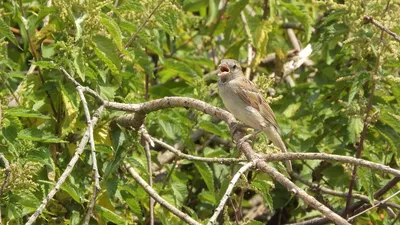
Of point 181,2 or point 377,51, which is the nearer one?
point 377,51

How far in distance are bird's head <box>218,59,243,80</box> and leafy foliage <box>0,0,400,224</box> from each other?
143 millimetres

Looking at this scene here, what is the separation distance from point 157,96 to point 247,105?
0.86 meters

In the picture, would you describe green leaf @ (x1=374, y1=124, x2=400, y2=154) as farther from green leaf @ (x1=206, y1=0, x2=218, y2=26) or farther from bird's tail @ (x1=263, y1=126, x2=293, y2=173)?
green leaf @ (x1=206, y1=0, x2=218, y2=26)

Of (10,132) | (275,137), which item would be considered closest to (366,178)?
(275,137)

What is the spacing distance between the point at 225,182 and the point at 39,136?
121 centimetres

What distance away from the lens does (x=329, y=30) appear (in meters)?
6.00

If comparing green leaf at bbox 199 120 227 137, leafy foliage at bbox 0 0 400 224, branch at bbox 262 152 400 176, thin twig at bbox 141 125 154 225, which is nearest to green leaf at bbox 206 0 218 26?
leafy foliage at bbox 0 0 400 224

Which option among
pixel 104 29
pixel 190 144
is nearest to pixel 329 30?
pixel 190 144

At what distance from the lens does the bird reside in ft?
19.2

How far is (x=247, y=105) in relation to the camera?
19.6 ft

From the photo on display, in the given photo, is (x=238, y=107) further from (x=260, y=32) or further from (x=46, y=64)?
(x=46, y=64)

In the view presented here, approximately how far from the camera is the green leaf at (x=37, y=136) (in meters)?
4.77

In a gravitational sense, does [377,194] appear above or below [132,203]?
below

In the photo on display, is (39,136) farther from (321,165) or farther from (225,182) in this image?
(321,165)
